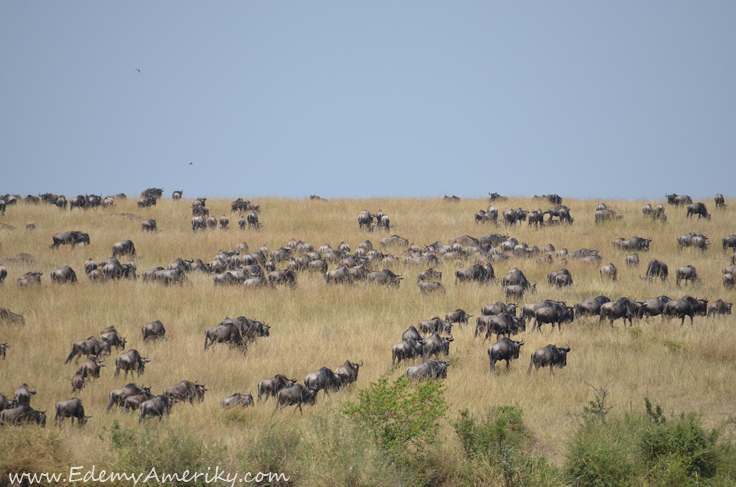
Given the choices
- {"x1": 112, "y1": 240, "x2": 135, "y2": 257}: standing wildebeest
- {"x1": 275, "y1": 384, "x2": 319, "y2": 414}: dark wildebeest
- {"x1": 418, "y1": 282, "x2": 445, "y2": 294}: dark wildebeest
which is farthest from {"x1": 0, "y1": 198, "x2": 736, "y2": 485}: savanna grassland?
{"x1": 112, "y1": 240, "x2": 135, "y2": 257}: standing wildebeest

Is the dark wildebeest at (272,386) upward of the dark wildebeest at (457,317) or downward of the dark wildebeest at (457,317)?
downward

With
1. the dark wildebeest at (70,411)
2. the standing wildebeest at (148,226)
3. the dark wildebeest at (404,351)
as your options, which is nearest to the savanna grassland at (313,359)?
the dark wildebeest at (70,411)

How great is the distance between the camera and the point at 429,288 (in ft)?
63.5

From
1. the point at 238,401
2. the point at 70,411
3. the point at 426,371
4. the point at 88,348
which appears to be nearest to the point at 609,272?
the point at 426,371

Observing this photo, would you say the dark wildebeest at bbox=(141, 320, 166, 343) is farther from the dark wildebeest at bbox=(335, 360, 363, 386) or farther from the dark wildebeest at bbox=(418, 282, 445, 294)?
the dark wildebeest at bbox=(418, 282, 445, 294)

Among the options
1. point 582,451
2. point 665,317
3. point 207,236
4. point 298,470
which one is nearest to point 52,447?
point 298,470

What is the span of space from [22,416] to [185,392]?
2458 mm

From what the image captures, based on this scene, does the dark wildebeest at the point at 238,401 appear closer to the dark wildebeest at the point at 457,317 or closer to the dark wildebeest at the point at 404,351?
the dark wildebeest at the point at 404,351

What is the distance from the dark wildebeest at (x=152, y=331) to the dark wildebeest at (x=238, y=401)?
4.49 meters

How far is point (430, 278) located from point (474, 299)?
10.3 feet

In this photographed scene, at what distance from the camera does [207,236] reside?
28.7 m

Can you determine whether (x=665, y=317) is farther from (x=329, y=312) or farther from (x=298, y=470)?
(x=298, y=470)

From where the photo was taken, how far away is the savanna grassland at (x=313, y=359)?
8180 millimetres

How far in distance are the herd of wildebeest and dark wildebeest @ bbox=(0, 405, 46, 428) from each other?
0.05ft
